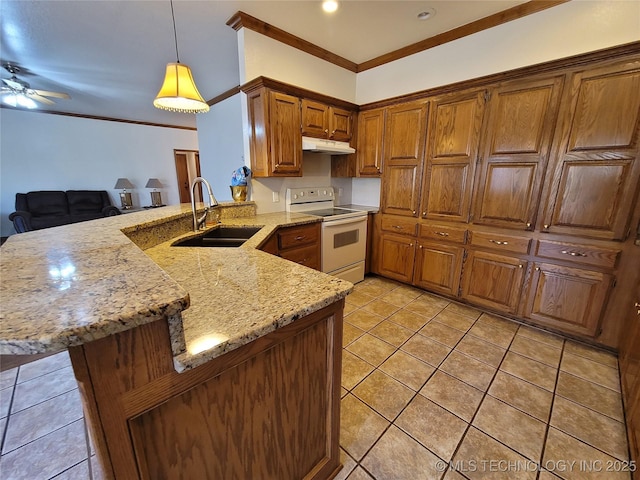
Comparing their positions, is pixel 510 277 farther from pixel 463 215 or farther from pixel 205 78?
pixel 205 78

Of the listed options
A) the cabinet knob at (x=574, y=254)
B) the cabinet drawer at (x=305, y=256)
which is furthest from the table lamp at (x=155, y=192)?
the cabinet knob at (x=574, y=254)

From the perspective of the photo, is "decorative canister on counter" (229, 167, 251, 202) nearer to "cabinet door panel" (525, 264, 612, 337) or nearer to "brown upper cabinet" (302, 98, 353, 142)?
"brown upper cabinet" (302, 98, 353, 142)

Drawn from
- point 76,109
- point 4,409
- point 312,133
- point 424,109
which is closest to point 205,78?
point 312,133

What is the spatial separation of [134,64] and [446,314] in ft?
14.7

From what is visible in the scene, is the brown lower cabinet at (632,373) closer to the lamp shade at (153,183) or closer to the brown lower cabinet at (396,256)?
the brown lower cabinet at (396,256)

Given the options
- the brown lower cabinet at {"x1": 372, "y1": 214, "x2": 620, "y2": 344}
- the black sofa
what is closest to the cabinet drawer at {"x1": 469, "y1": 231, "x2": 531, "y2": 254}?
the brown lower cabinet at {"x1": 372, "y1": 214, "x2": 620, "y2": 344}

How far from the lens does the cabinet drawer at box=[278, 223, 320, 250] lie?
7.88 feet

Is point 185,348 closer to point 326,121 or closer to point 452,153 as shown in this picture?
point 452,153

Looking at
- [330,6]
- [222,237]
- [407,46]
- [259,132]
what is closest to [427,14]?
[407,46]

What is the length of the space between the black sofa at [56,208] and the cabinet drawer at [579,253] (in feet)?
22.4

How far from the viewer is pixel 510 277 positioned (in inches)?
93.1

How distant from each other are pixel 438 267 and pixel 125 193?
6.55 metres

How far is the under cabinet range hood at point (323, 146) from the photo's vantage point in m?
2.72

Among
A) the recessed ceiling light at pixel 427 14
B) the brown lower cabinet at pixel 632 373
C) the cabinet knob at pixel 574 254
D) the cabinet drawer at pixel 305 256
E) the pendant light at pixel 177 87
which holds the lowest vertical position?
the brown lower cabinet at pixel 632 373
